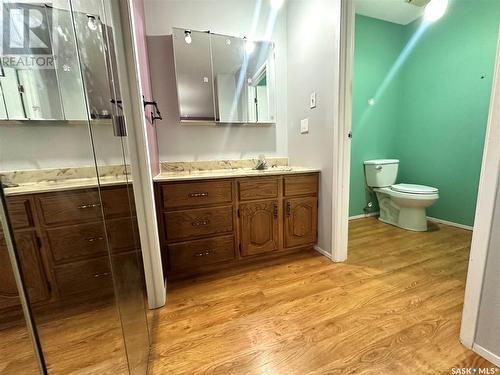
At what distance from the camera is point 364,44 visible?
2418 mm

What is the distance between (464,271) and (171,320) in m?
2.00

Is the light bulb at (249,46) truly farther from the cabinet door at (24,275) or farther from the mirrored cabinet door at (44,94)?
the cabinet door at (24,275)

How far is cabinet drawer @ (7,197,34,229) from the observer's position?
406 mm

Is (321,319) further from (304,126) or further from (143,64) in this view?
(143,64)

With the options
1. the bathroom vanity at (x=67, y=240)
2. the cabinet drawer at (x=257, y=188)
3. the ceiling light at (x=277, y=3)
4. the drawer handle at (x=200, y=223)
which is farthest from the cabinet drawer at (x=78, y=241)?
the ceiling light at (x=277, y=3)

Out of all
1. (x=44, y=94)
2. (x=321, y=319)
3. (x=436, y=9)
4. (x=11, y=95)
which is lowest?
(x=321, y=319)

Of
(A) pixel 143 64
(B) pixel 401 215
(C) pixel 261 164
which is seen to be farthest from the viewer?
(B) pixel 401 215

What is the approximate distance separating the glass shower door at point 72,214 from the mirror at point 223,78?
0.86m

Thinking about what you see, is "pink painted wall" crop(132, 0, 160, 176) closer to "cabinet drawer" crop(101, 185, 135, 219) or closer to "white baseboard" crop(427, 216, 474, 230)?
"cabinet drawer" crop(101, 185, 135, 219)

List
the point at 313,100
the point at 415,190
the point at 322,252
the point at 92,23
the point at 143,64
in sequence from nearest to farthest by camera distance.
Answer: the point at 92,23 < the point at 143,64 < the point at 313,100 < the point at 322,252 < the point at 415,190

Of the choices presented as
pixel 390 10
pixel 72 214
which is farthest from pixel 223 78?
pixel 390 10

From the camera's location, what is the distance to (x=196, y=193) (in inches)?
59.0

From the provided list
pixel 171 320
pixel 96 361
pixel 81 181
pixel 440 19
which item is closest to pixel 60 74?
pixel 81 181

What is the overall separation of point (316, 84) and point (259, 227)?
123 cm
